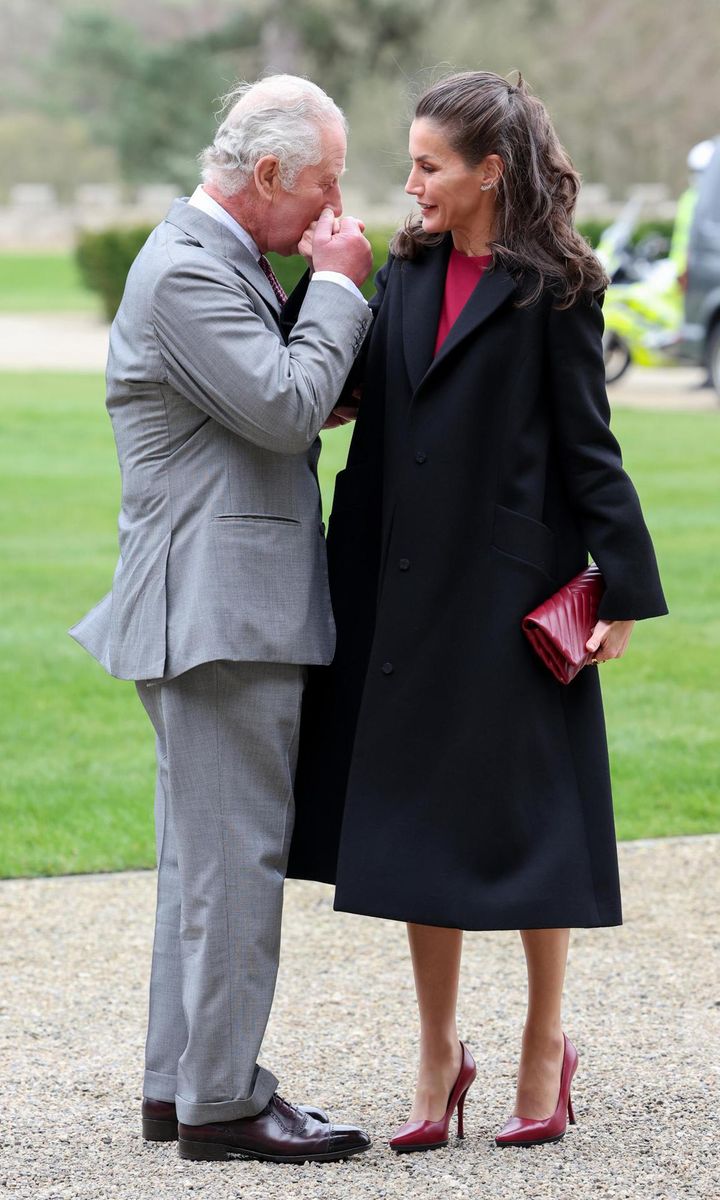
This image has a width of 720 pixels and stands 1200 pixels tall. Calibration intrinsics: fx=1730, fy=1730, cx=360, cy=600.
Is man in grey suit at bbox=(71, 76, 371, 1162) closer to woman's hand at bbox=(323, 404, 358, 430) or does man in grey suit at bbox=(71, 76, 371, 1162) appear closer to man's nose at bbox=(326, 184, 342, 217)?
man's nose at bbox=(326, 184, 342, 217)

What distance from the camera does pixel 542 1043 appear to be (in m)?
2.93

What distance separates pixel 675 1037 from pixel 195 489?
1536mm

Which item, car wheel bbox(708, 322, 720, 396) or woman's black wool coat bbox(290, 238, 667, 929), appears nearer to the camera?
woman's black wool coat bbox(290, 238, 667, 929)

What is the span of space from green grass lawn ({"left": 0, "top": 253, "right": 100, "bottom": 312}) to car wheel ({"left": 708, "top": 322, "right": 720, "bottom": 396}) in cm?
1373

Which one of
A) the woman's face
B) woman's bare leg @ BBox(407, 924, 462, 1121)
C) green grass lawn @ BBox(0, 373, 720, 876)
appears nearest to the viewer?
the woman's face

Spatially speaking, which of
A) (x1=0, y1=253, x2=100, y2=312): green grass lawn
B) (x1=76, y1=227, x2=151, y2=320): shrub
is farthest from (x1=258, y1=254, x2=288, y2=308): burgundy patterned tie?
(x1=0, y1=253, x2=100, y2=312): green grass lawn

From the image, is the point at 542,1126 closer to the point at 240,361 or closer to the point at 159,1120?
the point at 159,1120

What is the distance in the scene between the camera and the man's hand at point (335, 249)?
275 centimetres

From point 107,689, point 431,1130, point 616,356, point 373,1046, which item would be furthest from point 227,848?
point 616,356

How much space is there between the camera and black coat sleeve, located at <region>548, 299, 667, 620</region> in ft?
8.96

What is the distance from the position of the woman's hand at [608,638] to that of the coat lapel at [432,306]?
493 millimetres

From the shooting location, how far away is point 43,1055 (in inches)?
134

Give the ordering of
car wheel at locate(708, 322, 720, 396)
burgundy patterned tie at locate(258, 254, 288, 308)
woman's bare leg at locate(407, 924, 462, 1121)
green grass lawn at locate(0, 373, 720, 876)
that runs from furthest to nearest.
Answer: car wheel at locate(708, 322, 720, 396)
green grass lawn at locate(0, 373, 720, 876)
woman's bare leg at locate(407, 924, 462, 1121)
burgundy patterned tie at locate(258, 254, 288, 308)

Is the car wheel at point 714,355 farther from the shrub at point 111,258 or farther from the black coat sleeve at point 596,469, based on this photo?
the black coat sleeve at point 596,469
